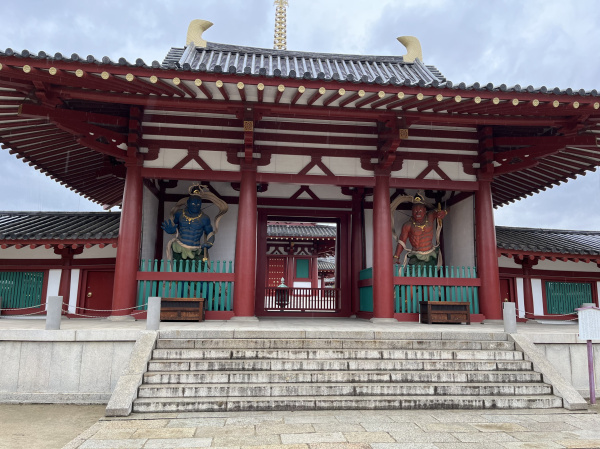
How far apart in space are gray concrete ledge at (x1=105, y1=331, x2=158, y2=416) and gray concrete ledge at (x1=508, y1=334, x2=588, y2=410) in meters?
5.11

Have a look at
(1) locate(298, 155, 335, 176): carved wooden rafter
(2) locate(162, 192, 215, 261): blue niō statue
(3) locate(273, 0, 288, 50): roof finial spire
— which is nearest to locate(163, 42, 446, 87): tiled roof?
(1) locate(298, 155, 335, 176): carved wooden rafter

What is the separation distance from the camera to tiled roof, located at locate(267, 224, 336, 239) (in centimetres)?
2105

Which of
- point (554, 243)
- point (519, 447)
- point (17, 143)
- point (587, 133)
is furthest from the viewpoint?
point (554, 243)

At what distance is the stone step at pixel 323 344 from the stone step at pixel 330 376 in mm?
550

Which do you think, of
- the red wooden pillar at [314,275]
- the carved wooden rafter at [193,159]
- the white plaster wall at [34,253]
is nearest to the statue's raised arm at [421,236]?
the carved wooden rafter at [193,159]

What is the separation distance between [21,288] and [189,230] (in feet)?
14.0

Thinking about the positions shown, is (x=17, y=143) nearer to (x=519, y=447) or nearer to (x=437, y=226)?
(x=437, y=226)

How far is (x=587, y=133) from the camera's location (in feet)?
27.8

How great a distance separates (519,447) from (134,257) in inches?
284

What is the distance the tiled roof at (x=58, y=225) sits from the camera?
31.0 feet

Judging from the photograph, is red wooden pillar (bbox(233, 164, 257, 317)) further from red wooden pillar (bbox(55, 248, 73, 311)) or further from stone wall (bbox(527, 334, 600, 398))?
stone wall (bbox(527, 334, 600, 398))

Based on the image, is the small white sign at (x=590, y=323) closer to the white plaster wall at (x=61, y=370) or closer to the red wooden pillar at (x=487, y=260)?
the red wooden pillar at (x=487, y=260)

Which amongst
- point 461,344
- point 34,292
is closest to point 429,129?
point 461,344

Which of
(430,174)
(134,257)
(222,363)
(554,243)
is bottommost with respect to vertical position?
(222,363)
